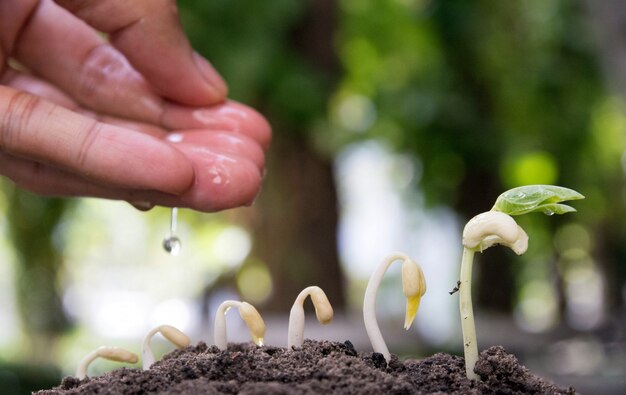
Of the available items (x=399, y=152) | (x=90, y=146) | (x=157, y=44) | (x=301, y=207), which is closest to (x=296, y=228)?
(x=301, y=207)

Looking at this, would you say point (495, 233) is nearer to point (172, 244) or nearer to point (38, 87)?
point (172, 244)

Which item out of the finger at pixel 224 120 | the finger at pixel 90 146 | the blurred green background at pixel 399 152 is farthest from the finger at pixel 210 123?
the blurred green background at pixel 399 152

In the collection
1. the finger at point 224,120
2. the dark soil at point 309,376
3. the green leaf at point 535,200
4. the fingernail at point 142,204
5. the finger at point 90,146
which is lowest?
the dark soil at point 309,376

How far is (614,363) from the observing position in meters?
4.62

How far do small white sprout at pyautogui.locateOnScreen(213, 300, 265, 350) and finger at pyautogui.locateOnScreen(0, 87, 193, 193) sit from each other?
26 centimetres

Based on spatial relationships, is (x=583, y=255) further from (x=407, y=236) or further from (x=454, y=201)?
(x=454, y=201)

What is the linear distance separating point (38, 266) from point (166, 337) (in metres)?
5.92

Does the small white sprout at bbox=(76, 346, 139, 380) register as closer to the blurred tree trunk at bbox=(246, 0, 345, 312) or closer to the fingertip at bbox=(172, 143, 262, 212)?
the fingertip at bbox=(172, 143, 262, 212)

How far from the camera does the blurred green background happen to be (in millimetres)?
3465

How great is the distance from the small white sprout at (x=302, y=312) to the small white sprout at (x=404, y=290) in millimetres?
35

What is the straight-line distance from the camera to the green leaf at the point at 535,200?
0.59 metres

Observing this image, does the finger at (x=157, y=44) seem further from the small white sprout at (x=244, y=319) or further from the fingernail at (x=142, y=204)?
the small white sprout at (x=244, y=319)

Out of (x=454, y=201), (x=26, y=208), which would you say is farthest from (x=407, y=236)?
(x=26, y=208)

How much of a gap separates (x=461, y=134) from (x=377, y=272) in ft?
12.1
